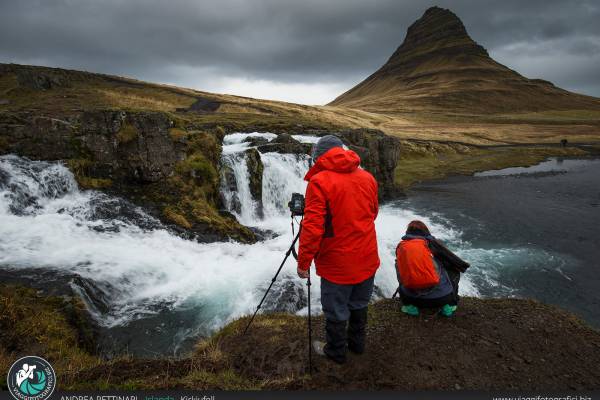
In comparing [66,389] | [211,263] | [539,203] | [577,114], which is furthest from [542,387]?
[577,114]

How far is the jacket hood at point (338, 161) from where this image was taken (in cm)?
518

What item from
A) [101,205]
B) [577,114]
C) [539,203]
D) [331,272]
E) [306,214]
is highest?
[577,114]

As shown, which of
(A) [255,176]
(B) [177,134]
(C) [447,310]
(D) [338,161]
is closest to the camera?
(D) [338,161]

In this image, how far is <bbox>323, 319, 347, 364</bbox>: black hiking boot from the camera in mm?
5707

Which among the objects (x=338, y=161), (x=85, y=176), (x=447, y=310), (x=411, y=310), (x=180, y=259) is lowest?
(x=180, y=259)

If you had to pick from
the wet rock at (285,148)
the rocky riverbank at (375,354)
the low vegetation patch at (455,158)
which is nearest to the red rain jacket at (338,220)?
the rocky riverbank at (375,354)

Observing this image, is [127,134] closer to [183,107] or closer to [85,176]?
[85,176]

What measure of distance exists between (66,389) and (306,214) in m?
4.50

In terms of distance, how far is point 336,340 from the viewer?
5.81 meters

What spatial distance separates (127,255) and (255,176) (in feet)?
43.3

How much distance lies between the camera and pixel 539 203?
1302 inches

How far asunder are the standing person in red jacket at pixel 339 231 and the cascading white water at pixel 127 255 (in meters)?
5.92

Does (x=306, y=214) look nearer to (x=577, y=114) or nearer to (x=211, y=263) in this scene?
(x=211, y=263)

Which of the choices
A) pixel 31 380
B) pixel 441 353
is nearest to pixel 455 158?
pixel 441 353
